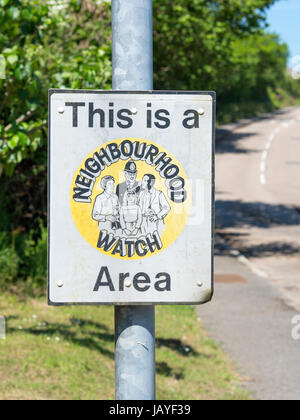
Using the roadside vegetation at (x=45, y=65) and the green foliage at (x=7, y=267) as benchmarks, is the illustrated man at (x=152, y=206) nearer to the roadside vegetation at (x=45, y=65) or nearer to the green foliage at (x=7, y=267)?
the roadside vegetation at (x=45, y=65)

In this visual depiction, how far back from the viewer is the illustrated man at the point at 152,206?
7.75 ft

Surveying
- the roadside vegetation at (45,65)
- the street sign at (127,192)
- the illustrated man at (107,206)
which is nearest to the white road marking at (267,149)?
the roadside vegetation at (45,65)

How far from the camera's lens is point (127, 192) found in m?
2.35

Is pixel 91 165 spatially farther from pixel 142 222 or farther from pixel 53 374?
pixel 53 374

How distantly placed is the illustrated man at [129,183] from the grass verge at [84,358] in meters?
4.59

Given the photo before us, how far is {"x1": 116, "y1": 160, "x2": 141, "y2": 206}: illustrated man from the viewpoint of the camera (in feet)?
7.71

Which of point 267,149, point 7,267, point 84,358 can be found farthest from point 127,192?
point 267,149

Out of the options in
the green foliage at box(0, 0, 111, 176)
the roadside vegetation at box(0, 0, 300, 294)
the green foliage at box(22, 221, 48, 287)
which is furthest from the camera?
the green foliage at box(22, 221, 48, 287)

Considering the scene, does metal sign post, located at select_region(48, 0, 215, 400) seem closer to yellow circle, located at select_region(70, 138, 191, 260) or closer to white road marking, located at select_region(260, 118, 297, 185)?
yellow circle, located at select_region(70, 138, 191, 260)

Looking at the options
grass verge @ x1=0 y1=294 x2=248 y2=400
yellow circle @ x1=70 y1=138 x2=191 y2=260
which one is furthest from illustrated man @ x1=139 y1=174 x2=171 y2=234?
grass verge @ x1=0 y1=294 x2=248 y2=400

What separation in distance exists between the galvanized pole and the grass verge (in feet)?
14.3

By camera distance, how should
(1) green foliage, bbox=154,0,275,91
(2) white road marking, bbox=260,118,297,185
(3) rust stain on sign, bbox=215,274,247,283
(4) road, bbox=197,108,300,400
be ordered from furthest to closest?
(2) white road marking, bbox=260,118,297,185 < (1) green foliage, bbox=154,0,275,91 < (3) rust stain on sign, bbox=215,274,247,283 < (4) road, bbox=197,108,300,400

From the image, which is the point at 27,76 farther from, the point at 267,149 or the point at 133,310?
the point at 267,149
